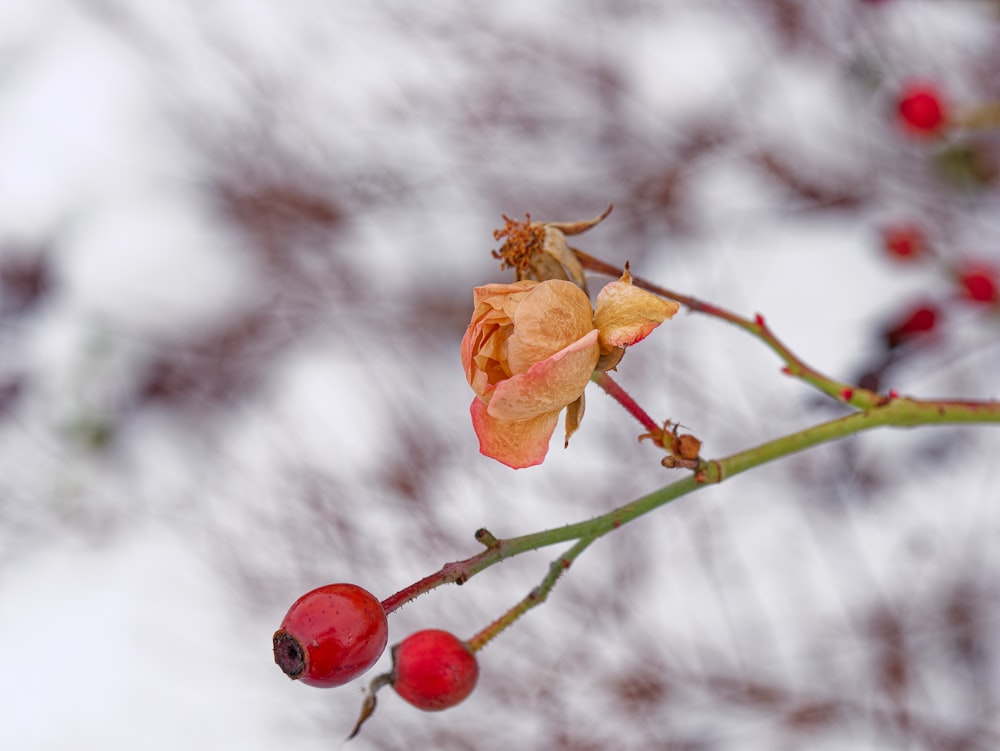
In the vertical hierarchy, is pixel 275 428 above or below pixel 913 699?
above

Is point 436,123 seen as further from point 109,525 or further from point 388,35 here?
point 109,525

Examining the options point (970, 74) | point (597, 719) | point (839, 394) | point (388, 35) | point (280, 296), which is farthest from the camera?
point (280, 296)

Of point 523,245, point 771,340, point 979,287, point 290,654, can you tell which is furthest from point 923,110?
point 290,654

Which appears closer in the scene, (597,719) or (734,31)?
(597,719)

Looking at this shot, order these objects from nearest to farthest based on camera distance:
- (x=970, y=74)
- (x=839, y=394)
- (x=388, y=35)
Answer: (x=839, y=394) → (x=970, y=74) → (x=388, y=35)

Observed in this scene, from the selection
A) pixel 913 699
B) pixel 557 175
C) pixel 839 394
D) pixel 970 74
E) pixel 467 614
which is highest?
pixel 970 74

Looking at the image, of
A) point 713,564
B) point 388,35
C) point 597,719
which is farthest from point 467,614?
point 388,35

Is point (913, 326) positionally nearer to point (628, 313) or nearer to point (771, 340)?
point (771, 340)
